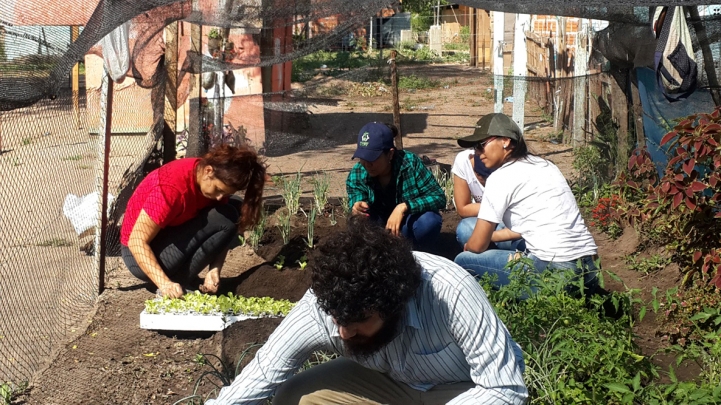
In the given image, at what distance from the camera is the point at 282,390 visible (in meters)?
2.88

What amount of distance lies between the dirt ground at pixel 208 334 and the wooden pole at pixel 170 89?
0.92 meters

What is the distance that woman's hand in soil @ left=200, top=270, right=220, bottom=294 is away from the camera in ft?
16.6

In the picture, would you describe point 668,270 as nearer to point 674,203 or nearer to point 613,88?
point 674,203

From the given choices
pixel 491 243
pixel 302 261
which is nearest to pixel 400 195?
pixel 491 243

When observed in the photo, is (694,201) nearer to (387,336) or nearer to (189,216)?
(387,336)

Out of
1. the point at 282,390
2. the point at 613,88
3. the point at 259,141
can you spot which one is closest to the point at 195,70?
the point at 259,141

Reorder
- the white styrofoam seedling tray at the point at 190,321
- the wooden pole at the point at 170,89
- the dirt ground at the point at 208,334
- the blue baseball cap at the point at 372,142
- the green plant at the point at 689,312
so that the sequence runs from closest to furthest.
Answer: the green plant at the point at 689,312, the dirt ground at the point at 208,334, the white styrofoam seedling tray at the point at 190,321, the blue baseball cap at the point at 372,142, the wooden pole at the point at 170,89

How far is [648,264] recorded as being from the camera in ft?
17.7

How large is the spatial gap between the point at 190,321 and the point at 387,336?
2.34 meters

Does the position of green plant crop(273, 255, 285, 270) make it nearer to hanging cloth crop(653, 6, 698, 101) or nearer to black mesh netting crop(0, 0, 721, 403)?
black mesh netting crop(0, 0, 721, 403)

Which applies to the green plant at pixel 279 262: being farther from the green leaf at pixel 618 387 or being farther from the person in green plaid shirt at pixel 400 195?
the green leaf at pixel 618 387

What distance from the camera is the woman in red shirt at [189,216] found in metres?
4.59

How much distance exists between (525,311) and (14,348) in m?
2.69

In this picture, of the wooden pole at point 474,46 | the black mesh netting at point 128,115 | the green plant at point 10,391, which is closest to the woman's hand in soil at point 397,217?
the black mesh netting at point 128,115
